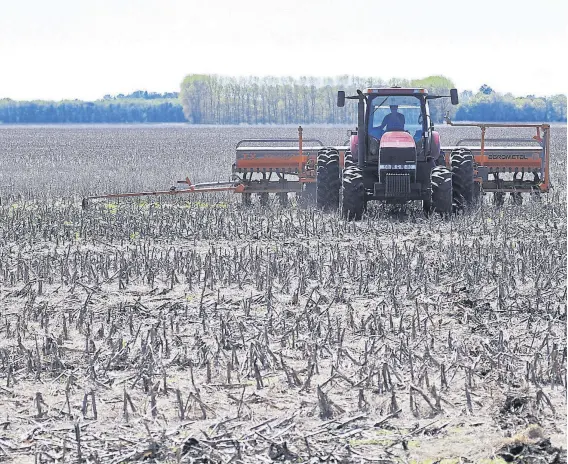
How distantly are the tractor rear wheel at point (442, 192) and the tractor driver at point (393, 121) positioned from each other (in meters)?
1.08

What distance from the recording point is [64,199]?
670 inches

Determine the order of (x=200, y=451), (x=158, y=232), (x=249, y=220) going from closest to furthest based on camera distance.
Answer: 1. (x=200, y=451)
2. (x=158, y=232)
3. (x=249, y=220)

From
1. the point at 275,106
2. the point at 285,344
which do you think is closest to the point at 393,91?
the point at 285,344

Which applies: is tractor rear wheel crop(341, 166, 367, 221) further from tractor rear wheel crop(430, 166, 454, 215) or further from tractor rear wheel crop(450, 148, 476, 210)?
tractor rear wheel crop(450, 148, 476, 210)

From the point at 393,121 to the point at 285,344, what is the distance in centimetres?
781

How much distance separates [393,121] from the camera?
13742 mm

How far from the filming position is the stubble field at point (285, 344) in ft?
15.8

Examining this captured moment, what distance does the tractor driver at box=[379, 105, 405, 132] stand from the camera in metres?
13.7

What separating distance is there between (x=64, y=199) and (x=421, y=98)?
7.15 metres

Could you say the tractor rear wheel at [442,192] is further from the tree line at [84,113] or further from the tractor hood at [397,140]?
the tree line at [84,113]

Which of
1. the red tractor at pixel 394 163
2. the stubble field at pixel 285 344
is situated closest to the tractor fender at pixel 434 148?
the red tractor at pixel 394 163

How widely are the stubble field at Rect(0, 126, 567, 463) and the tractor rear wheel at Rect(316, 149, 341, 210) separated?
6.24 ft

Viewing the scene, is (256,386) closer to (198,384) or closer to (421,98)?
(198,384)

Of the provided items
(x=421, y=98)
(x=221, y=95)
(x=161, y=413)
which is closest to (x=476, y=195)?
(x=421, y=98)
